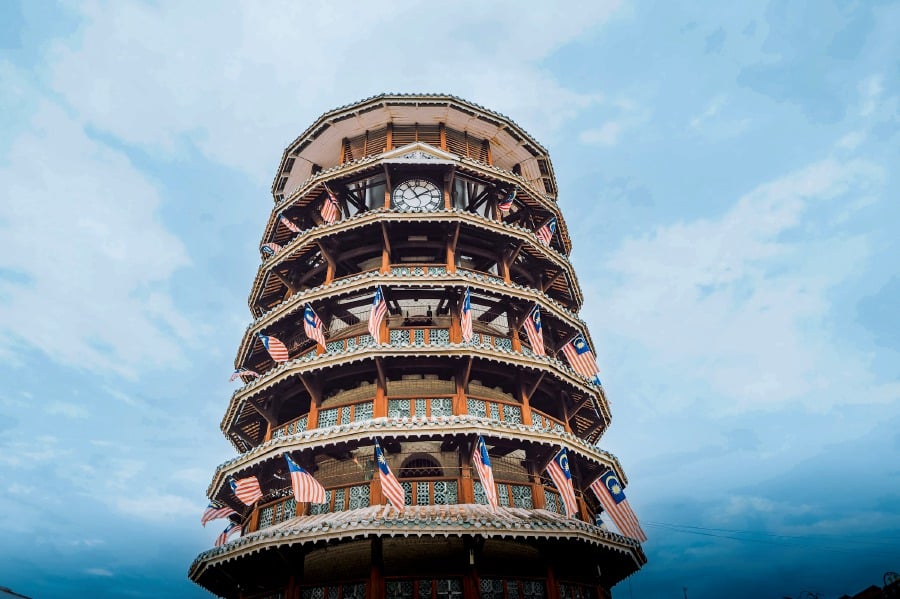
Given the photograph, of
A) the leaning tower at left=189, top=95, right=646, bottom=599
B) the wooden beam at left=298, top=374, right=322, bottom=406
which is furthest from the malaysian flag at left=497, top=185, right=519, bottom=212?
the wooden beam at left=298, top=374, right=322, bottom=406

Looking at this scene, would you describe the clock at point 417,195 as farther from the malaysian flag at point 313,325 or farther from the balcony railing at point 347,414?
the balcony railing at point 347,414

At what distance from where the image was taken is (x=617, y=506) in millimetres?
25312

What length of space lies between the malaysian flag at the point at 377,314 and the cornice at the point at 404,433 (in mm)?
3742

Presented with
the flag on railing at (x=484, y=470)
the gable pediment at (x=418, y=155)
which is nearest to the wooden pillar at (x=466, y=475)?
the flag on railing at (x=484, y=470)

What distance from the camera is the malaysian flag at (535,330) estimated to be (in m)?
28.3

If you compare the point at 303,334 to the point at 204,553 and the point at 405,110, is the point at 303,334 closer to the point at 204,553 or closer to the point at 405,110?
the point at 204,553

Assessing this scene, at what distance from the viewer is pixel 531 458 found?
1037 inches

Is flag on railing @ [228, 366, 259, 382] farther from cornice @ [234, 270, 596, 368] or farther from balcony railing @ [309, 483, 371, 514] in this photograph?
balcony railing @ [309, 483, 371, 514]

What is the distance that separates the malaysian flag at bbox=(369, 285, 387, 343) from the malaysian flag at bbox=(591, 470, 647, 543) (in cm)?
1073

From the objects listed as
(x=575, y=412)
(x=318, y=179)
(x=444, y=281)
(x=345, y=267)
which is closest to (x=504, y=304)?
(x=444, y=281)

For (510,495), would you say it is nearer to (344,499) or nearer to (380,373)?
(344,499)

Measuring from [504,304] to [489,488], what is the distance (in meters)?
10.3

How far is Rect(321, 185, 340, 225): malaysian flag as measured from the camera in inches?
1293

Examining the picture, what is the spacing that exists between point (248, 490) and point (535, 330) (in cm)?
1366
